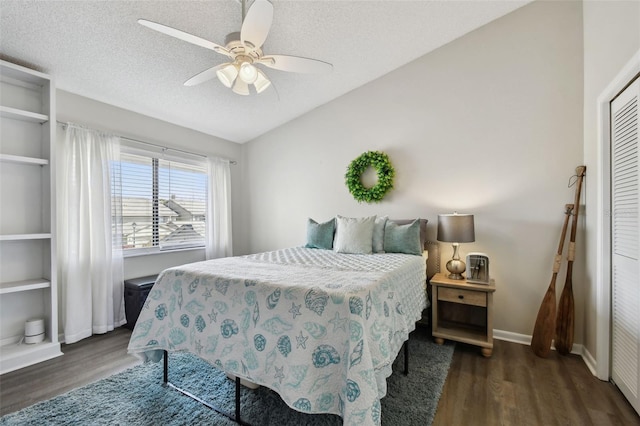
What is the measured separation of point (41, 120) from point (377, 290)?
3213mm

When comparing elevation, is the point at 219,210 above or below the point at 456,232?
above

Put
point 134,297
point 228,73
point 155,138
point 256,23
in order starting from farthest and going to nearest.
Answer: point 155,138 < point 134,297 < point 228,73 < point 256,23

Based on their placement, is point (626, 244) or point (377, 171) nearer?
point (626, 244)

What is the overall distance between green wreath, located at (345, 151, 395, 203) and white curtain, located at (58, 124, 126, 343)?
2.66 meters

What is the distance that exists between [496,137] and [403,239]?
4.49 ft

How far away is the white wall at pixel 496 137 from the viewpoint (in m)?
2.51

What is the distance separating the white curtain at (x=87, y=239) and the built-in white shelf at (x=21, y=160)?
10.7 inches

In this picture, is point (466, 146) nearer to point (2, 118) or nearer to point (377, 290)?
point (377, 290)

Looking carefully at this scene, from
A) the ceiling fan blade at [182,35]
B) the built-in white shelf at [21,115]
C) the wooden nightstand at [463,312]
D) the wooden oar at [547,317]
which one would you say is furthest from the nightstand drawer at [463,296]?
the built-in white shelf at [21,115]

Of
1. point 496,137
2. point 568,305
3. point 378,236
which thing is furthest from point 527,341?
point 496,137

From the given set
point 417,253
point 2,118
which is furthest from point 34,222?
point 417,253

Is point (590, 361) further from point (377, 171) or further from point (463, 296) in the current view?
point (377, 171)

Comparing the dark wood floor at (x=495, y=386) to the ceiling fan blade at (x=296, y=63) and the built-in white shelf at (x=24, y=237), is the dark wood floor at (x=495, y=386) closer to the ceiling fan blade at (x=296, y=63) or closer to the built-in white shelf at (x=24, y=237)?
the built-in white shelf at (x=24, y=237)

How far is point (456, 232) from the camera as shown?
8.34 feet
